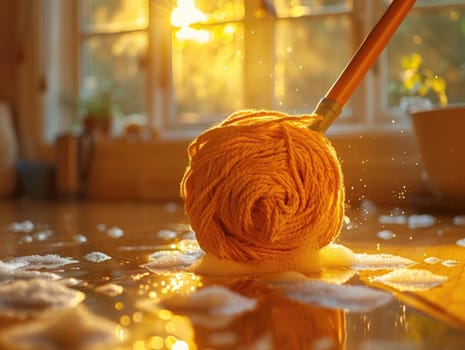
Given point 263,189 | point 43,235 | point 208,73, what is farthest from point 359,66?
point 208,73

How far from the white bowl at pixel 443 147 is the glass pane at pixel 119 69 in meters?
1.79

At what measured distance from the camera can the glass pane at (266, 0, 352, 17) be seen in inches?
129

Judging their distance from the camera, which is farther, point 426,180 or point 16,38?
point 16,38

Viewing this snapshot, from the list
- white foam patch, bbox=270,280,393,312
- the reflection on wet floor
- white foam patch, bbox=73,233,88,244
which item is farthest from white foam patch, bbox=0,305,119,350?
white foam patch, bbox=73,233,88,244

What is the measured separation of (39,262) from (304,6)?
2438 millimetres

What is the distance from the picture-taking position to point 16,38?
3857 mm

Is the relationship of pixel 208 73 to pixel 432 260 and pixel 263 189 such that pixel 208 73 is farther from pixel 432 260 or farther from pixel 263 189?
pixel 263 189

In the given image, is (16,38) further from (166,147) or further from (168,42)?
(166,147)

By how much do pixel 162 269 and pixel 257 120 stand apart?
1.05ft

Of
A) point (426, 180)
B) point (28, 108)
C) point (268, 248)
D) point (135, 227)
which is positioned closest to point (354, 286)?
point (268, 248)

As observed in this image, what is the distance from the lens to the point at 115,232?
185cm

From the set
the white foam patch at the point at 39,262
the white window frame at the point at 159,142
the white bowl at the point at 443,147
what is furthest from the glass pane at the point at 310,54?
the white foam patch at the point at 39,262

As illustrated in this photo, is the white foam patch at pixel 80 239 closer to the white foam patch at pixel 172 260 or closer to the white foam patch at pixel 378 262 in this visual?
the white foam patch at pixel 172 260

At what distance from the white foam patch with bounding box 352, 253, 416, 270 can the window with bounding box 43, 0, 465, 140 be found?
1.46m
